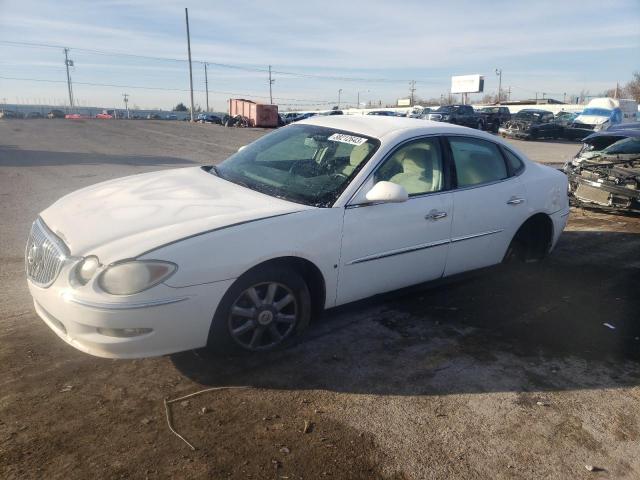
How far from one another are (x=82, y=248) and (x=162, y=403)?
38.7 inches

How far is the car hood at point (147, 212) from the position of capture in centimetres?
290

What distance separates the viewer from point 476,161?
4.53m

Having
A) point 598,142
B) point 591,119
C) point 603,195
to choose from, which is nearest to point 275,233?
point 603,195

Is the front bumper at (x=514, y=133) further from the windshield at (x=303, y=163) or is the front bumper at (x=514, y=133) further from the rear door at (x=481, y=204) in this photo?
the windshield at (x=303, y=163)

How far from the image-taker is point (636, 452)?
261cm

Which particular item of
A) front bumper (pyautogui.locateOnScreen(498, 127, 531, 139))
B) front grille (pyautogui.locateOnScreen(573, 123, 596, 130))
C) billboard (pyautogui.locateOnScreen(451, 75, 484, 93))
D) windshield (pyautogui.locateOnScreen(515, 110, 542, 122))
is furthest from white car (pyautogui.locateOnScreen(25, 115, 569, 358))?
billboard (pyautogui.locateOnScreen(451, 75, 484, 93))

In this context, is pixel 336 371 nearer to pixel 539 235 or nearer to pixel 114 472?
pixel 114 472

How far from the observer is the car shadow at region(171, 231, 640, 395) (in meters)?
3.17

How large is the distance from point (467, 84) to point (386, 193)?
8281 cm

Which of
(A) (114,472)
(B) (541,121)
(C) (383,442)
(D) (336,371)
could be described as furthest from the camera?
(B) (541,121)

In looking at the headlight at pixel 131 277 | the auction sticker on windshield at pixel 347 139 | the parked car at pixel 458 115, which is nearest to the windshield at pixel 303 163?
the auction sticker on windshield at pixel 347 139

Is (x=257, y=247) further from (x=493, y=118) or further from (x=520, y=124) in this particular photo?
(x=493, y=118)

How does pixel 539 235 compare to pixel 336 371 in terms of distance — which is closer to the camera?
pixel 336 371

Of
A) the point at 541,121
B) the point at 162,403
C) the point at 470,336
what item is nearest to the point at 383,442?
the point at 162,403
